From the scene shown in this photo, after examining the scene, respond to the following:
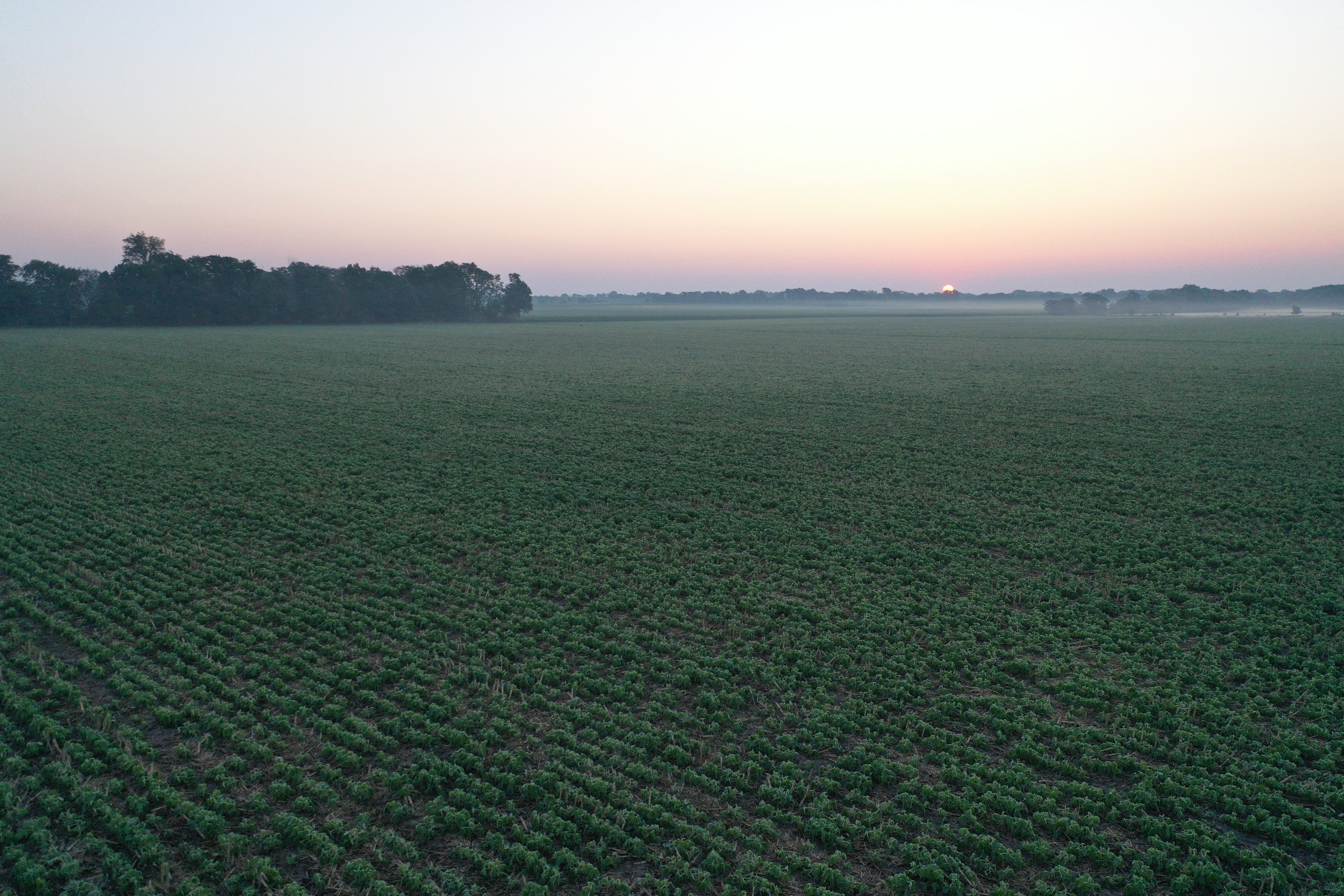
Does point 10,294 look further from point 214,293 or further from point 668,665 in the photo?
point 668,665

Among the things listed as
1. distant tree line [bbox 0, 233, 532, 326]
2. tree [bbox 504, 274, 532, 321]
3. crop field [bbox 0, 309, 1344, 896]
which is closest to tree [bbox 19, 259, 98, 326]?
distant tree line [bbox 0, 233, 532, 326]

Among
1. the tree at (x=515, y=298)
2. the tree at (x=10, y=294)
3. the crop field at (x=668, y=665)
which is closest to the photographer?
the crop field at (x=668, y=665)

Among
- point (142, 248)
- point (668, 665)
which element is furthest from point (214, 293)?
point (668, 665)

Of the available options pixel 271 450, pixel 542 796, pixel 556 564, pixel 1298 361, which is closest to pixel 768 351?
pixel 1298 361

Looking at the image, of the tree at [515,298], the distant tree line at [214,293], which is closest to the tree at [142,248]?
the distant tree line at [214,293]

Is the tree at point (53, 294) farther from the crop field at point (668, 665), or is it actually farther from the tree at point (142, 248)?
the crop field at point (668, 665)

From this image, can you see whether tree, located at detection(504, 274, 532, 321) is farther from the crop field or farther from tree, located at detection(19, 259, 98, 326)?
the crop field
